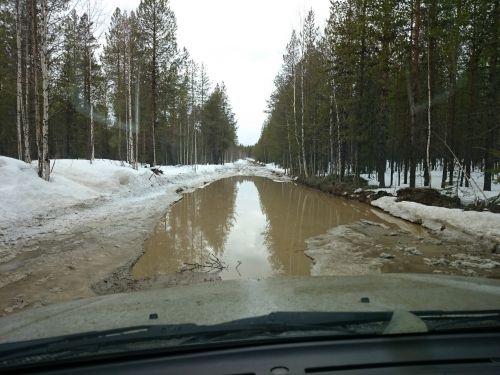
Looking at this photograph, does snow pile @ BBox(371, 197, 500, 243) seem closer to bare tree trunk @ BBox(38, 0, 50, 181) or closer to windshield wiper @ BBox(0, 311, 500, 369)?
windshield wiper @ BBox(0, 311, 500, 369)

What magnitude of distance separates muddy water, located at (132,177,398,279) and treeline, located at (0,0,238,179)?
24.9 ft

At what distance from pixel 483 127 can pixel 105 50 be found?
33272 millimetres

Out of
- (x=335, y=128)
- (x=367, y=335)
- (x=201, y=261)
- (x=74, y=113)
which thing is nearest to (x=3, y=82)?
(x=74, y=113)

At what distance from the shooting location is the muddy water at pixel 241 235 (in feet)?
25.2

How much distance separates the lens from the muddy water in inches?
302

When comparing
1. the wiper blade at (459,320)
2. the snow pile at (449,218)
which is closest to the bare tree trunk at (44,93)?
the snow pile at (449,218)

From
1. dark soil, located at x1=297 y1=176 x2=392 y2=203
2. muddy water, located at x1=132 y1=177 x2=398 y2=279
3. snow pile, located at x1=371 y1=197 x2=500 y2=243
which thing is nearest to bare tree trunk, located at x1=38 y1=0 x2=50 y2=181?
muddy water, located at x1=132 y1=177 x2=398 y2=279

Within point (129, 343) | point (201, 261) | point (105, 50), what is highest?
point (105, 50)

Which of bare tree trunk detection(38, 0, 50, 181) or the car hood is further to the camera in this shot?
bare tree trunk detection(38, 0, 50, 181)

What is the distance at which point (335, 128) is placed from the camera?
30578 millimetres

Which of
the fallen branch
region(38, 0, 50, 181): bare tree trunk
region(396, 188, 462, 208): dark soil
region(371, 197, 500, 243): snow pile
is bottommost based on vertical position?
the fallen branch

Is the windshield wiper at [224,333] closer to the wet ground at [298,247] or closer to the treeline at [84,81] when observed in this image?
the wet ground at [298,247]

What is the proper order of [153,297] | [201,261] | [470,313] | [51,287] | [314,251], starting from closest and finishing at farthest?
[470,313], [153,297], [51,287], [201,261], [314,251]

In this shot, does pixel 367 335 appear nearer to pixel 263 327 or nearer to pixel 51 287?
pixel 263 327
